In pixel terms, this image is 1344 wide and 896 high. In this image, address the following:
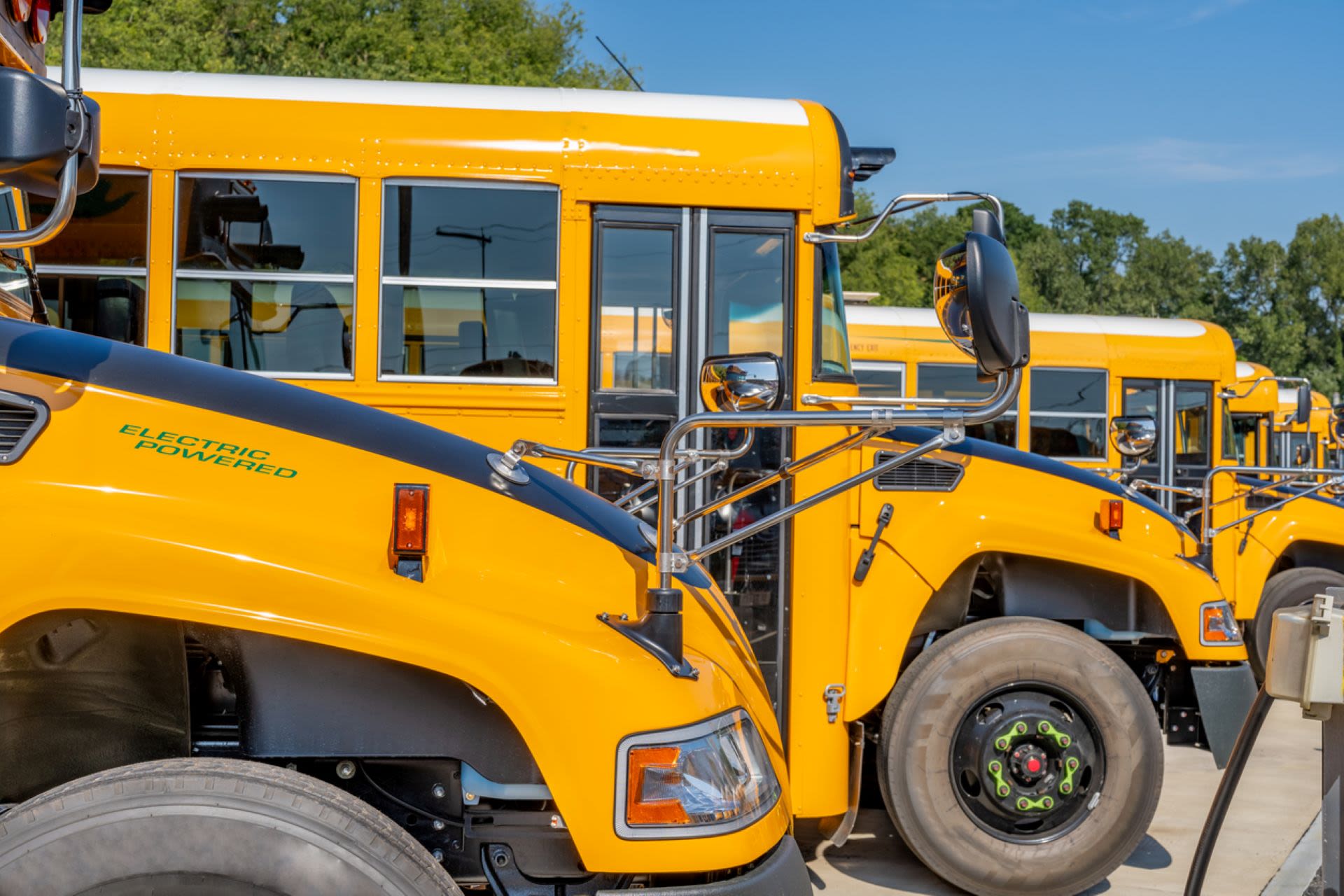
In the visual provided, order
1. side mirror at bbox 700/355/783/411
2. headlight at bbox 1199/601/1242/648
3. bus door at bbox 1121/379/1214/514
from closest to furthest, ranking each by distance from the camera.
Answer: side mirror at bbox 700/355/783/411, headlight at bbox 1199/601/1242/648, bus door at bbox 1121/379/1214/514

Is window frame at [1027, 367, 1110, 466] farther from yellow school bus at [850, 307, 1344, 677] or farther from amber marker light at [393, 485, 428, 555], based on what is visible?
amber marker light at [393, 485, 428, 555]

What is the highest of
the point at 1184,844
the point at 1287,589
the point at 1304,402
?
the point at 1304,402

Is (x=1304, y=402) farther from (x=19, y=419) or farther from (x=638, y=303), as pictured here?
(x=19, y=419)

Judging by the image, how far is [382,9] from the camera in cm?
3456

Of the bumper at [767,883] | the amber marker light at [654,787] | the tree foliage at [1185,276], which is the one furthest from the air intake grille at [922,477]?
the tree foliage at [1185,276]

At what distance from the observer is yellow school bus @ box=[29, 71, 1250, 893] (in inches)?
184

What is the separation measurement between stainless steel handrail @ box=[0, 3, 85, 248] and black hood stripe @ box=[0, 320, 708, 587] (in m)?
0.31

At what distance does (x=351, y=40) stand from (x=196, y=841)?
32.3 meters

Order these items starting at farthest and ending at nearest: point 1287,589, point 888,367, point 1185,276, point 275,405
Result: point 1185,276, point 888,367, point 1287,589, point 275,405

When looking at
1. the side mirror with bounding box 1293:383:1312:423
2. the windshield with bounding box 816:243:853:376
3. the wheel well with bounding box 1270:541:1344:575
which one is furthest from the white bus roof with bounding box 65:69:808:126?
the side mirror with bounding box 1293:383:1312:423

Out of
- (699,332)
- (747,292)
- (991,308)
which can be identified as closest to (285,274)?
(699,332)

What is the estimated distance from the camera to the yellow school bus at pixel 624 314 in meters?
4.66

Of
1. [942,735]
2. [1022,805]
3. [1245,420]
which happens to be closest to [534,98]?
[942,735]

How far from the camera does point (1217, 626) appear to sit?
5422 millimetres
